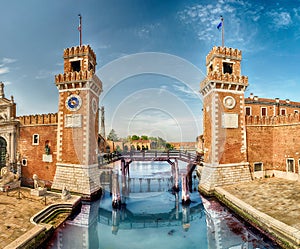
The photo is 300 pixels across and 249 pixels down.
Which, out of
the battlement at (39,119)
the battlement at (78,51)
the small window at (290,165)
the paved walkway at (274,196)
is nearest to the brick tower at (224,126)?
the paved walkway at (274,196)

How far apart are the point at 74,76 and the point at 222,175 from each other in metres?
16.8

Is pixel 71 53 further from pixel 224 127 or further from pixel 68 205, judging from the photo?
pixel 224 127

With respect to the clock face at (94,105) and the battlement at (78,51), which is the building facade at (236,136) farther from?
the battlement at (78,51)

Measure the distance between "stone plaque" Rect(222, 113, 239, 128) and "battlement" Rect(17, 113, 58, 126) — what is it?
16.8 m

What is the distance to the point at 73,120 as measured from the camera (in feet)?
60.4

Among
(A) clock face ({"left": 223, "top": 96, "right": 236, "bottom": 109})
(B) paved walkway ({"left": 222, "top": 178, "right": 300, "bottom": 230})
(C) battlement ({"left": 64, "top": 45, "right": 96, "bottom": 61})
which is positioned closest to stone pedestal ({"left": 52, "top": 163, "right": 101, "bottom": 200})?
(C) battlement ({"left": 64, "top": 45, "right": 96, "bottom": 61})

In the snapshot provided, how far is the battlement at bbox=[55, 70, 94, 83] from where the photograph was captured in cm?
1825

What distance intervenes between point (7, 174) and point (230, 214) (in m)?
19.2

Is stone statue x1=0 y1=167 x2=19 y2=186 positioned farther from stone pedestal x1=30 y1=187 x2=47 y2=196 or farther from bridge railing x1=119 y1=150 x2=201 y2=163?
bridge railing x1=119 y1=150 x2=201 y2=163

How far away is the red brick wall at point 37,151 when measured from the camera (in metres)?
19.4

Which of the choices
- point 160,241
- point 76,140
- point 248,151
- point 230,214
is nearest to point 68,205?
point 76,140

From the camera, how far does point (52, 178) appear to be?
1914 centimetres

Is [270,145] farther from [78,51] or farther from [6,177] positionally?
[6,177]

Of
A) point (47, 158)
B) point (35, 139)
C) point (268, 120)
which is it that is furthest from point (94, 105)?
point (268, 120)
